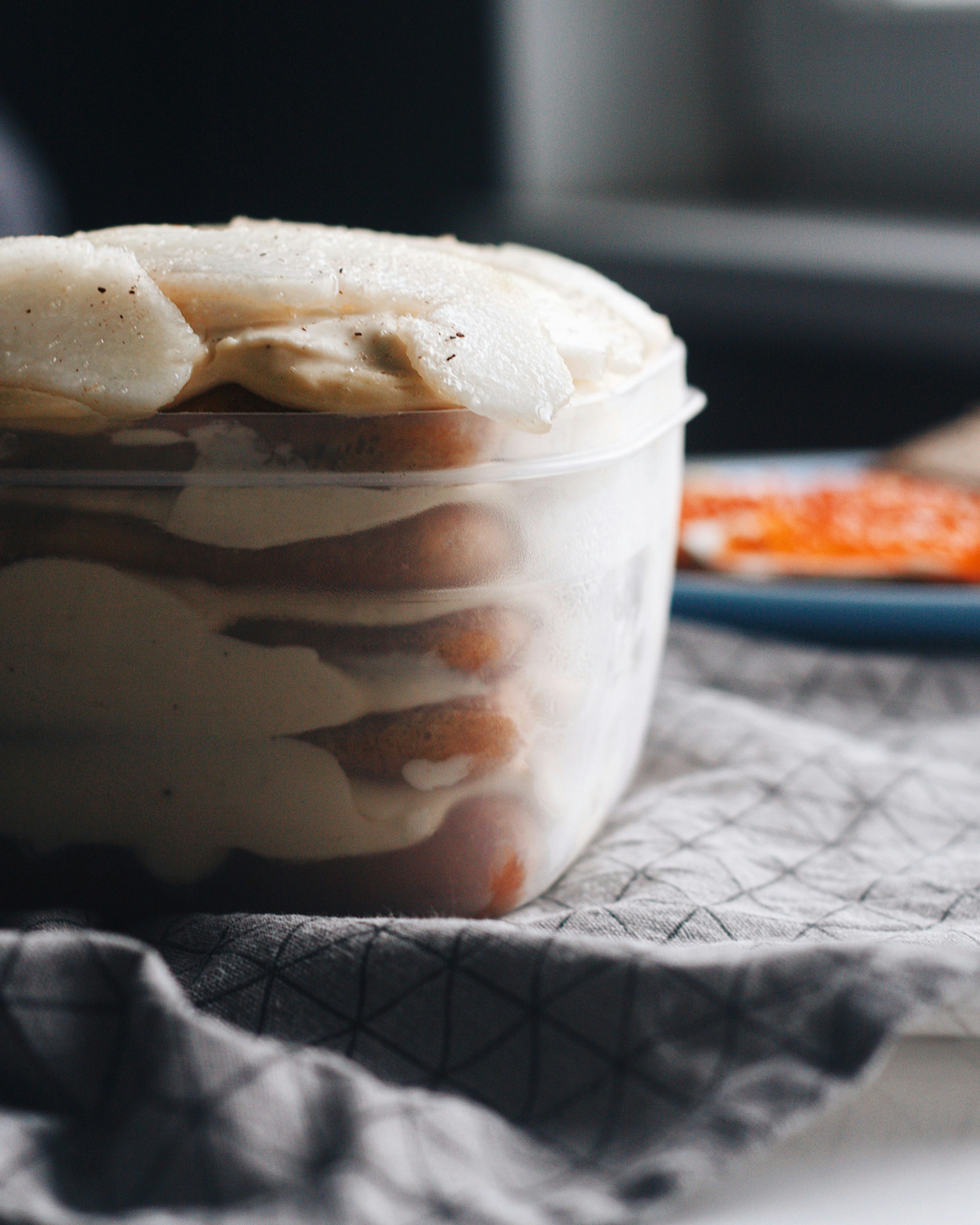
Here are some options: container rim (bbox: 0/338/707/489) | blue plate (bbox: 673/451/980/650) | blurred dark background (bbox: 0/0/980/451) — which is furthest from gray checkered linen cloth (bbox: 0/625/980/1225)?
blurred dark background (bbox: 0/0/980/451)

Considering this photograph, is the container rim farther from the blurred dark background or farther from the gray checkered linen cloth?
the blurred dark background

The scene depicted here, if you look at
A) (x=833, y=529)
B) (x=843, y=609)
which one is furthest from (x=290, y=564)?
(x=833, y=529)

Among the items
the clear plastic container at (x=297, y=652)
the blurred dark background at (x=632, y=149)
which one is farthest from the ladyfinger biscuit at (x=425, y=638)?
the blurred dark background at (x=632, y=149)

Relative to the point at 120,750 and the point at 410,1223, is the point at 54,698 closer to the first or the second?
the point at 120,750

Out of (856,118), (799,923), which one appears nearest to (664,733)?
(799,923)

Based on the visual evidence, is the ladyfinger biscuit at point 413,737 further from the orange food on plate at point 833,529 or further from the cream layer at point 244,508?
the orange food on plate at point 833,529

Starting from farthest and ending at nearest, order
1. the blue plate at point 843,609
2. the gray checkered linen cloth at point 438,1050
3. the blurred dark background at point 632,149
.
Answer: the blurred dark background at point 632,149 < the blue plate at point 843,609 < the gray checkered linen cloth at point 438,1050
